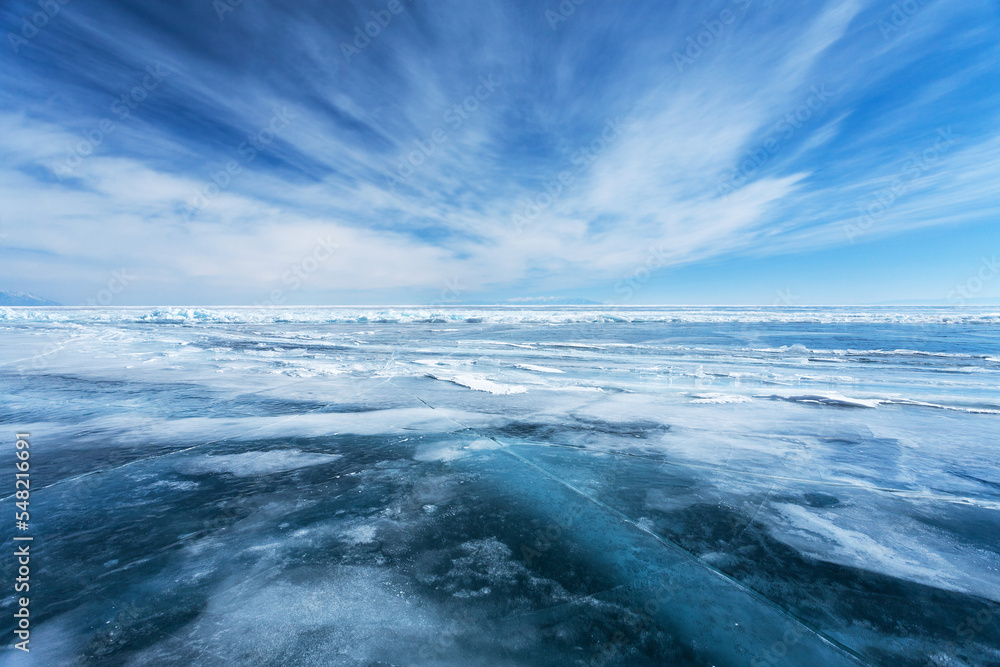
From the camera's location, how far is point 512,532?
106 inches

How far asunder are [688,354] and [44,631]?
13.7m

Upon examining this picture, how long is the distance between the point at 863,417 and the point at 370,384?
319 inches

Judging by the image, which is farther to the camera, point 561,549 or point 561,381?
point 561,381

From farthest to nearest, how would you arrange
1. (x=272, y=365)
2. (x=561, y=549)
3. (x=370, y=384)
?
1. (x=272, y=365)
2. (x=370, y=384)
3. (x=561, y=549)

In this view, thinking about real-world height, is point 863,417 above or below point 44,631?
above

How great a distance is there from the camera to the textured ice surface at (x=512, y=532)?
6.04 ft

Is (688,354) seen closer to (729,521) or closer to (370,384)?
(370,384)

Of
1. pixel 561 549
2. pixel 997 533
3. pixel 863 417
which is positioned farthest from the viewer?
pixel 863 417

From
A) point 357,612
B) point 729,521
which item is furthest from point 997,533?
point 357,612

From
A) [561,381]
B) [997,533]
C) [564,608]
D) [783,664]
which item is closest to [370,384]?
[561,381]

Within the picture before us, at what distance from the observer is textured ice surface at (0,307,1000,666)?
1.84m

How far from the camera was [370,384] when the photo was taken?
7875 mm

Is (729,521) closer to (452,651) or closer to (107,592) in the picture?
(452,651)

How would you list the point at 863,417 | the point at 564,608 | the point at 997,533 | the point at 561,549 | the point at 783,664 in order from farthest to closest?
1. the point at 863,417
2. the point at 997,533
3. the point at 561,549
4. the point at 564,608
5. the point at 783,664
